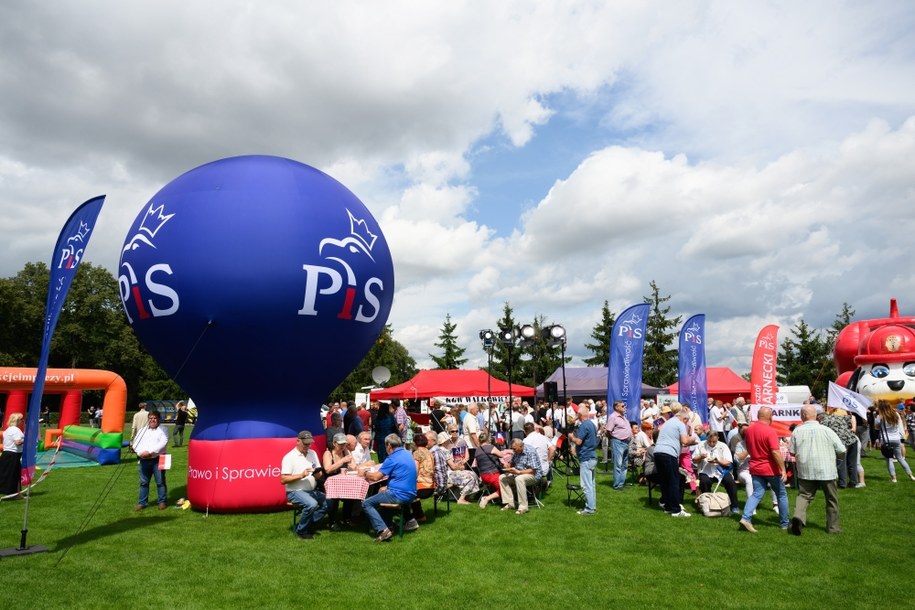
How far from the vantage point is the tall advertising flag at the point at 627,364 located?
15.4 meters

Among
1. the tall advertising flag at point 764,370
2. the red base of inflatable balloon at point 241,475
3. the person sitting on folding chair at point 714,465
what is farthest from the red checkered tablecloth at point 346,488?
the tall advertising flag at point 764,370

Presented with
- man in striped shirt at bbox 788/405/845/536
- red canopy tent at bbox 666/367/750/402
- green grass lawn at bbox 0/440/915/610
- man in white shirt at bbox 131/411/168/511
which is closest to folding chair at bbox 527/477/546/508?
green grass lawn at bbox 0/440/915/610

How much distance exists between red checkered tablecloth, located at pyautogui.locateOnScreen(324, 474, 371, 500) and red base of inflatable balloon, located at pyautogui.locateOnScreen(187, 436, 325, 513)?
71.8 inches

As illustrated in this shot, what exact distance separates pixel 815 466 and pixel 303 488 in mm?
6900

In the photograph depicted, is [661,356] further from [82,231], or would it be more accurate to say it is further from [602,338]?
[82,231]

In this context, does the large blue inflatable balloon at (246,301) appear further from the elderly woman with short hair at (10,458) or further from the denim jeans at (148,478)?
the elderly woman with short hair at (10,458)

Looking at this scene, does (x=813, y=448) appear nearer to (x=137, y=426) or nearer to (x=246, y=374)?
(x=246, y=374)

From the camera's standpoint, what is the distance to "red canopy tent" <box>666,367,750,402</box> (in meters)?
32.1

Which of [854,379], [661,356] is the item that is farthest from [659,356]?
[854,379]

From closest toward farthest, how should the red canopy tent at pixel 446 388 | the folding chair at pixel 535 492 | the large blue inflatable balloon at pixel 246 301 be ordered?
the large blue inflatable balloon at pixel 246 301 → the folding chair at pixel 535 492 → the red canopy tent at pixel 446 388

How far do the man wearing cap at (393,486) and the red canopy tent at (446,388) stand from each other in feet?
69.8

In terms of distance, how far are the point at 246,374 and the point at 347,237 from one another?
2726 mm

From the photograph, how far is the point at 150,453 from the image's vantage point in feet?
33.3

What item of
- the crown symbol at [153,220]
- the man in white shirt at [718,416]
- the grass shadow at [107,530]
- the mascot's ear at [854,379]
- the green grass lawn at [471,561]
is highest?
the crown symbol at [153,220]
